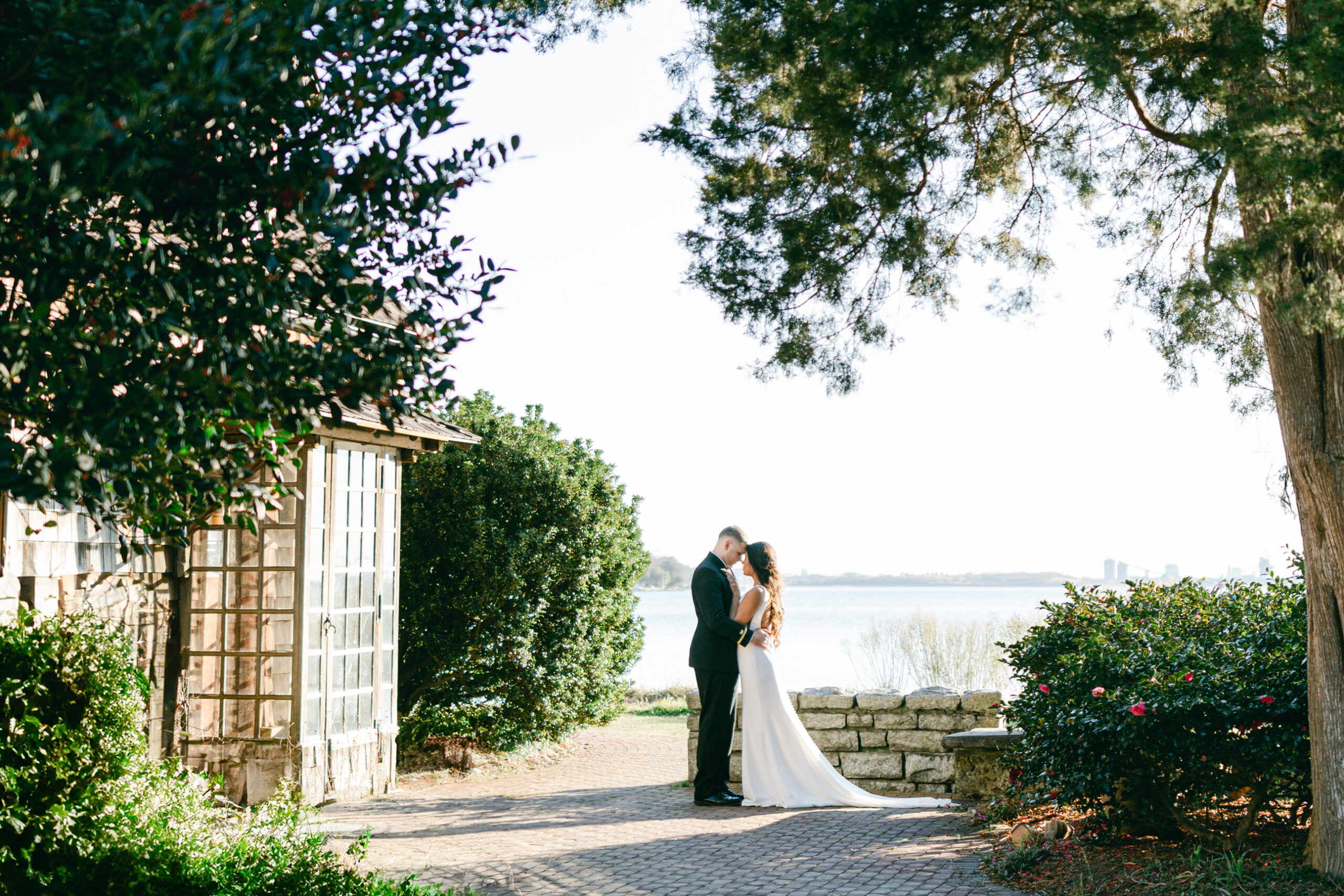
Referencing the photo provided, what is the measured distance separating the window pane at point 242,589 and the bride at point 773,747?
4.11m

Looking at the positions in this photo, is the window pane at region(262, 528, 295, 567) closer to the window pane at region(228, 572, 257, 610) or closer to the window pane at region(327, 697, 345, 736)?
the window pane at region(228, 572, 257, 610)

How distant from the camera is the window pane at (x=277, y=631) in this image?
352 inches

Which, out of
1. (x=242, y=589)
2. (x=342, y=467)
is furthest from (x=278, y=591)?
(x=342, y=467)

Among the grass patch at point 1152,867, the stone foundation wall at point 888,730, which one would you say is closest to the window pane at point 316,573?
the stone foundation wall at point 888,730

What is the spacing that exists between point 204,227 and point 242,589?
248 inches

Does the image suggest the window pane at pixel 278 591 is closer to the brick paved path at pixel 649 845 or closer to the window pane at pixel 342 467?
the window pane at pixel 342 467

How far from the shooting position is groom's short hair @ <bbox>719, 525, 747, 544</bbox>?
9305mm

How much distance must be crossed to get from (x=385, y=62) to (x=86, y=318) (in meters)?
1.32

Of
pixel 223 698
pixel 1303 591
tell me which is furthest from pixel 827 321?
pixel 223 698

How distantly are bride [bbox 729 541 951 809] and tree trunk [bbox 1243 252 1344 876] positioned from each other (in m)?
3.56

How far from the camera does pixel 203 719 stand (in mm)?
8836

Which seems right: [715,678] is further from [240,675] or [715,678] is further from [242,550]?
[242,550]

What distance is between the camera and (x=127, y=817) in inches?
216

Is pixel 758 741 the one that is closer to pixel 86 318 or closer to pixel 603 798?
pixel 603 798
